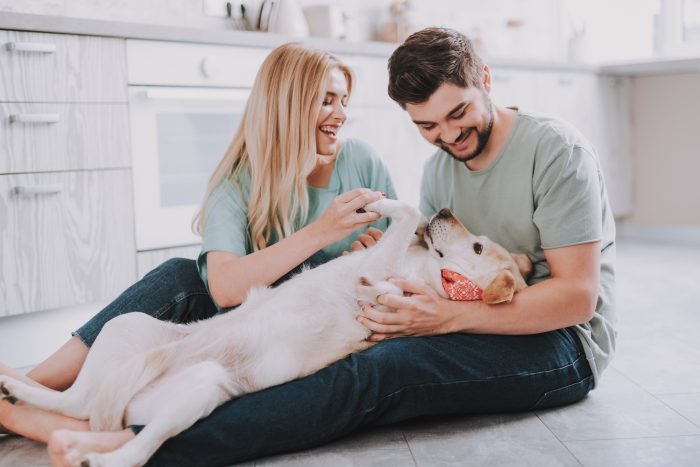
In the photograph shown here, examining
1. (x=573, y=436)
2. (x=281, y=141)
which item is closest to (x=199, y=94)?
(x=281, y=141)

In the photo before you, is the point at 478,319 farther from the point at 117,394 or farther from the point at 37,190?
the point at 37,190

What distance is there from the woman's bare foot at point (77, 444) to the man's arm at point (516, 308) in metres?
0.61

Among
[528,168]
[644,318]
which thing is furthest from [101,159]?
[644,318]

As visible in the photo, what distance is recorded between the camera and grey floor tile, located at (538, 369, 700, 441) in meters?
1.68

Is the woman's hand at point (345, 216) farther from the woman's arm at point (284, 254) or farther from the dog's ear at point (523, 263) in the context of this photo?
the dog's ear at point (523, 263)

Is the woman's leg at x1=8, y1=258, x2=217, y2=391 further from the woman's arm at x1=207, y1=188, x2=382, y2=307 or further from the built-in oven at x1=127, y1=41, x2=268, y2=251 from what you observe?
the built-in oven at x1=127, y1=41, x2=268, y2=251

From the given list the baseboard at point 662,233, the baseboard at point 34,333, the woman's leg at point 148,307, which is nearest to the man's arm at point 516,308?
the woman's leg at point 148,307

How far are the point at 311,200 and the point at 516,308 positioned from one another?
2.33 feet

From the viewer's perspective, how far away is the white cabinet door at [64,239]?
93.0 inches

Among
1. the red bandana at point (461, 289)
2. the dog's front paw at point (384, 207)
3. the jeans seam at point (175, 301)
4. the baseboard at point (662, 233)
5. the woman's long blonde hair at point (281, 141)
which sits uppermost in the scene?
the woman's long blonde hair at point (281, 141)

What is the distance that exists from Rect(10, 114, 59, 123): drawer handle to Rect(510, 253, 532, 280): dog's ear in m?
1.57

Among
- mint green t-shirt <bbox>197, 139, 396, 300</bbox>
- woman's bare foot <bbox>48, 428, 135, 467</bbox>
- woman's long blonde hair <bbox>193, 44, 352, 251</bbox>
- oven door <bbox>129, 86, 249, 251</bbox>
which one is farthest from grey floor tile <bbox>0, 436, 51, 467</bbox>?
oven door <bbox>129, 86, 249, 251</bbox>

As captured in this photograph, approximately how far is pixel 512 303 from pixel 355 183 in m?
0.65

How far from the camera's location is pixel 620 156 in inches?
186
